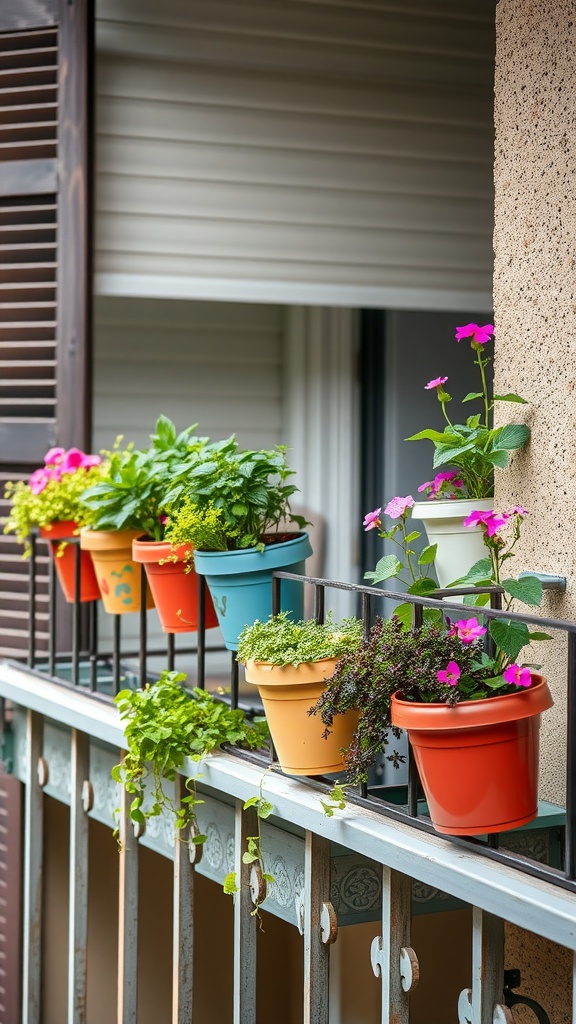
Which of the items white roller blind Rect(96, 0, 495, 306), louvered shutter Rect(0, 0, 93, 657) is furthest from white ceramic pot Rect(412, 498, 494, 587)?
white roller blind Rect(96, 0, 495, 306)

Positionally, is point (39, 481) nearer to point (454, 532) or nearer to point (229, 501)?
point (229, 501)

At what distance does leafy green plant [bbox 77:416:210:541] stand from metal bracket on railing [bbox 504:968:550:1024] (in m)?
1.17

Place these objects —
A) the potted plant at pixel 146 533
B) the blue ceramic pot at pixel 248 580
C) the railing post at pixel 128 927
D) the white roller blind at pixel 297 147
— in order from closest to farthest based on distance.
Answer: the blue ceramic pot at pixel 248 580, the potted plant at pixel 146 533, the railing post at pixel 128 927, the white roller blind at pixel 297 147

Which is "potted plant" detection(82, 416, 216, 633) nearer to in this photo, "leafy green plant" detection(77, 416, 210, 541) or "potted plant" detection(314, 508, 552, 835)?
"leafy green plant" detection(77, 416, 210, 541)

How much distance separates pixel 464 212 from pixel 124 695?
101 inches

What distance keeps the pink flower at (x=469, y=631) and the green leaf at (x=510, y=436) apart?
44cm

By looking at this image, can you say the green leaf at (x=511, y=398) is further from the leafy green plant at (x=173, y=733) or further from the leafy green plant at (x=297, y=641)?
the leafy green plant at (x=173, y=733)

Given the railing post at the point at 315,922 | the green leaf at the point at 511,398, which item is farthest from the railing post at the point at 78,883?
the green leaf at the point at 511,398

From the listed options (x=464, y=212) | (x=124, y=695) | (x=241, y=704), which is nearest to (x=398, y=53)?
(x=464, y=212)

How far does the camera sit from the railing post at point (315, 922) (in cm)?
195

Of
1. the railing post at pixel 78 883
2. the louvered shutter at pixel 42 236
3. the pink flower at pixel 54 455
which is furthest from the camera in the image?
the louvered shutter at pixel 42 236

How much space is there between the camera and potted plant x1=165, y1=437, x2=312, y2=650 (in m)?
2.19

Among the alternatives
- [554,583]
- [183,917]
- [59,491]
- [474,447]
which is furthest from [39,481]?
[554,583]

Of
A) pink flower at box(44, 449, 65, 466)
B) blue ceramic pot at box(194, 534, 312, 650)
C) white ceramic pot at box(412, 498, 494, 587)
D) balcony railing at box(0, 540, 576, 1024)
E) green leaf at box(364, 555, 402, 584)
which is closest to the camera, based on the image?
balcony railing at box(0, 540, 576, 1024)
